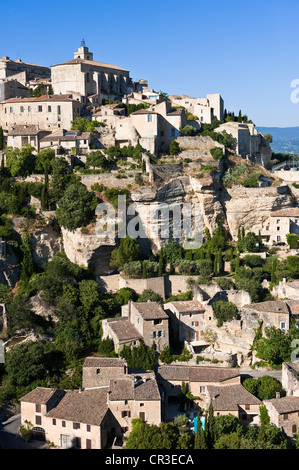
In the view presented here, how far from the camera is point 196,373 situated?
3231cm

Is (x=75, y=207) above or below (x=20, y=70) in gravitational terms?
below

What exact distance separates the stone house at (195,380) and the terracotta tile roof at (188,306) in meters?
4.83

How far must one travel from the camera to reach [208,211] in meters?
46.0

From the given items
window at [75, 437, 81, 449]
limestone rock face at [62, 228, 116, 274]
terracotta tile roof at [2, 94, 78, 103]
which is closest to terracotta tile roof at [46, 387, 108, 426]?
window at [75, 437, 81, 449]

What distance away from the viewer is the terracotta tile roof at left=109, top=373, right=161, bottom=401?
29266 mm

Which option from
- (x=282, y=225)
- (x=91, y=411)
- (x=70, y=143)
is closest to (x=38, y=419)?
(x=91, y=411)

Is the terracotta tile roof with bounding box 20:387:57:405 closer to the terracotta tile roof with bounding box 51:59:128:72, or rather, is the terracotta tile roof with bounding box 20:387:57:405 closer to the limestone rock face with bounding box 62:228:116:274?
the limestone rock face with bounding box 62:228:116:274

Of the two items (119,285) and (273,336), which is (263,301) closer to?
(273,336)

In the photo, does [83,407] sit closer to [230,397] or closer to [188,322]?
[230,397]

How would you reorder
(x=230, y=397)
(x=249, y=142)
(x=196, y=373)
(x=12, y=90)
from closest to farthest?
(x=230, y=397) < (x=196, y=373) < (x=249, y=142) < (x=12, y=90)

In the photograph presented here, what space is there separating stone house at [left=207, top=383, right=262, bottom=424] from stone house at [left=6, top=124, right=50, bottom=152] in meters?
28.3

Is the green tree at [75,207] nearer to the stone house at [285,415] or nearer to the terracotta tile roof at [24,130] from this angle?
the terracotta tile roof at [24,130]

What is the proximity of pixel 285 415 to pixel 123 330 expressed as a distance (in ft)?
37.0

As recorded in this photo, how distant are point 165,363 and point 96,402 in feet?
20.1
